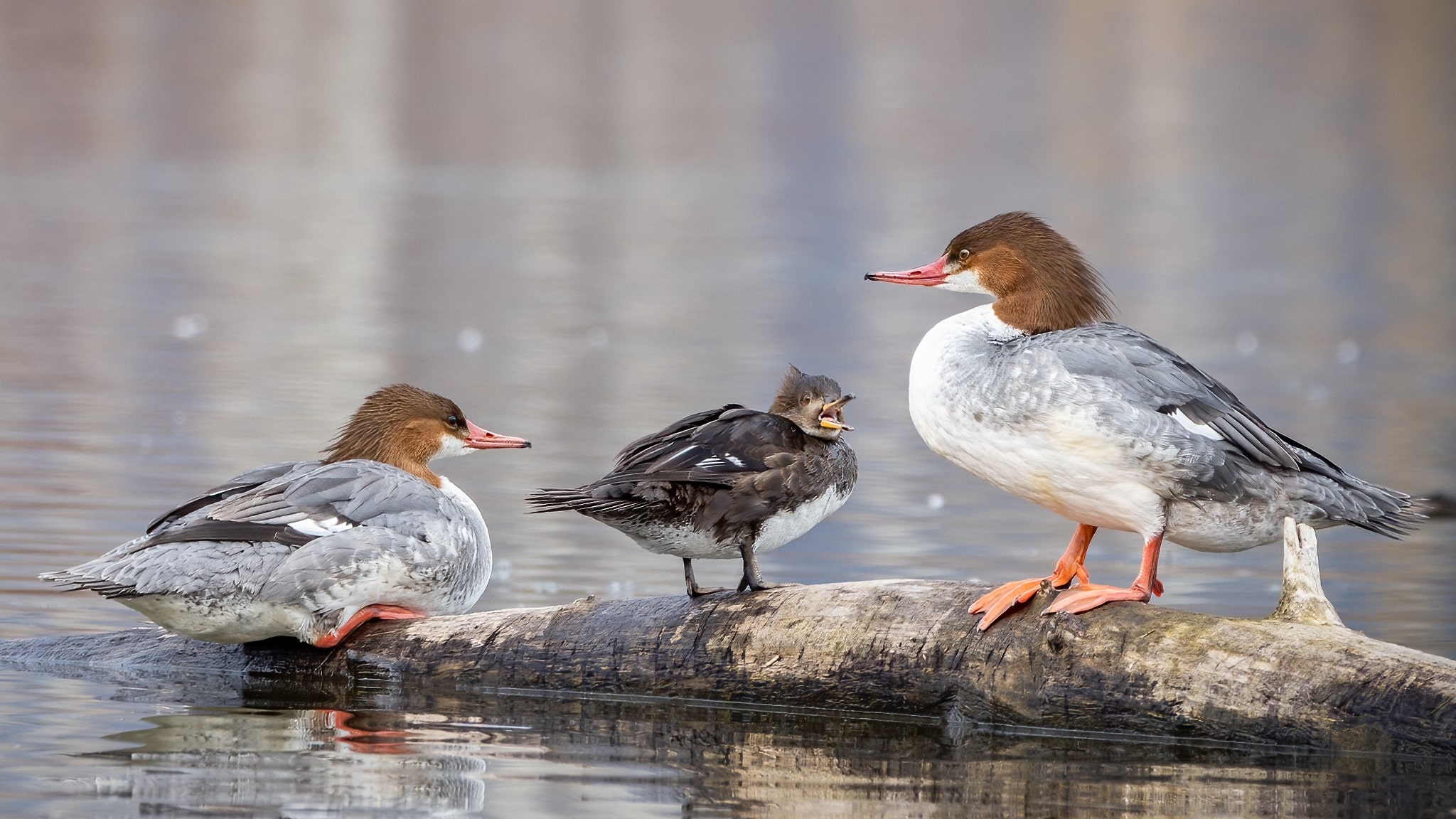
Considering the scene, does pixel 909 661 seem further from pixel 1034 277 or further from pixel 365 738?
pixel 365 738

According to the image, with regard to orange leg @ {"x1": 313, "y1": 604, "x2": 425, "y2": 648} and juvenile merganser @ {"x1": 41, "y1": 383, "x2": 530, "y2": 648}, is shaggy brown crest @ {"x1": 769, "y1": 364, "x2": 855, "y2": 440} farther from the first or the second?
orange leg @ {"x1": 313, "y1": 604, "x2": 425, "y2": 648}

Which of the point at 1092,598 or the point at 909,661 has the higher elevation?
the point at 1092,598

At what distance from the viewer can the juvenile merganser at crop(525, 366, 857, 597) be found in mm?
5973

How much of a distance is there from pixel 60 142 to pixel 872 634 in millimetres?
26413

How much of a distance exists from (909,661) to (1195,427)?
1.07 metres

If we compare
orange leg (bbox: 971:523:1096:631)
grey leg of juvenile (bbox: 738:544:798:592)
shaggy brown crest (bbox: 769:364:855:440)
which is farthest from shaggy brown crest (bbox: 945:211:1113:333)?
grey leg of juvenile (bbox: 738:544:798:592)

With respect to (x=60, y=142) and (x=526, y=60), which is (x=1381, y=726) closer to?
(x=60, y=142)

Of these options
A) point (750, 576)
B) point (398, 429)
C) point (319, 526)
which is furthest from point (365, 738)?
point (398, 429)

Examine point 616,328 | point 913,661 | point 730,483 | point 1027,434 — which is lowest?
point 913,661

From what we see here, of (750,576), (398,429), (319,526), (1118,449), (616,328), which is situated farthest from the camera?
(616,328)

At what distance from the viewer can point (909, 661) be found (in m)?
5.85

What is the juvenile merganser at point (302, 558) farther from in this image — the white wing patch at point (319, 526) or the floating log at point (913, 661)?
the floating log at point (913, 661)

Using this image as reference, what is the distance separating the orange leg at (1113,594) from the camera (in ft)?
18.7

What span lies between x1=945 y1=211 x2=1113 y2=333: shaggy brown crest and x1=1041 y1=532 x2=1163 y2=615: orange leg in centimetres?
83
